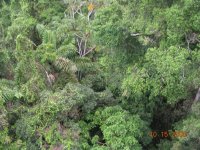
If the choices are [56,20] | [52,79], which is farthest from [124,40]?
[56,20]

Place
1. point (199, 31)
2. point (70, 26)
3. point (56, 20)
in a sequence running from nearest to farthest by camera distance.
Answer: point (199, 31), point (70, 26), point (56, 20)

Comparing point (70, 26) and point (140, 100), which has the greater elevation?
point (70, 26)

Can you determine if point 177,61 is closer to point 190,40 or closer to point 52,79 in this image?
point 190,40
